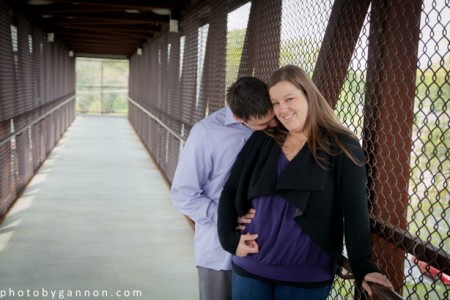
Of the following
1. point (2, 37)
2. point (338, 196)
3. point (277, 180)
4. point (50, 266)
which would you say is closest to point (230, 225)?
point (277, 180)

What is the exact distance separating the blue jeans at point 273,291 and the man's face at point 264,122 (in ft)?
1.75

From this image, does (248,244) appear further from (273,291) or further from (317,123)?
(317,123)

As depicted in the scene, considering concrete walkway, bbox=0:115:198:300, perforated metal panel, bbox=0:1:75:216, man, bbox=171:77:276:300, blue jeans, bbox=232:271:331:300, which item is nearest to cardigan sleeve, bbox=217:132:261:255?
blue jeans, bbox=232:271:331:300

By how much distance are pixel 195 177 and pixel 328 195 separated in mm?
659

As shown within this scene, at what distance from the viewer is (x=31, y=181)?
26.3 feet

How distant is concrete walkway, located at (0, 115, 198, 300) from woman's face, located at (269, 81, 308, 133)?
→ 262 centimetres

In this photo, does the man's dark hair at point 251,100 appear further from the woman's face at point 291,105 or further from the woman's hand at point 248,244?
the woman's hand at point 248,244

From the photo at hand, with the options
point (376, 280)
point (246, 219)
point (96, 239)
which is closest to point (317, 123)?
point (246, 219)

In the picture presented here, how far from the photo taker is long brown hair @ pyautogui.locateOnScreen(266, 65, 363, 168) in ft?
5.61

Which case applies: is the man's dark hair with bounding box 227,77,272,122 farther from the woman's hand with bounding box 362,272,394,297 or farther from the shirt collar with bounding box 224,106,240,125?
the woman's hand with bounding box 362,272,394,297

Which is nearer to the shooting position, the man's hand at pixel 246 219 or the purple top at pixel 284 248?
the purple top at pixel 284 248

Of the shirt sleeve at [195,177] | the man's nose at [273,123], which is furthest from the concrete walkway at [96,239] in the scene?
the man's nose at [273,123]

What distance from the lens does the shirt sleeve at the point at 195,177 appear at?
2.20m

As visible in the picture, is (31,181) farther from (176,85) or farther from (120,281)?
(120,281)
